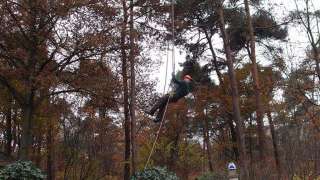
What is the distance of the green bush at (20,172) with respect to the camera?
11672 mm

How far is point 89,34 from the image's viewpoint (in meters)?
18.4

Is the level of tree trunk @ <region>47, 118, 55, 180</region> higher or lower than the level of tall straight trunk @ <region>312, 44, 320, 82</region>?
lower

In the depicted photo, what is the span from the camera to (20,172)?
1178 cm

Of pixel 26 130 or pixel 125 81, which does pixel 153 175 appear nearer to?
pixel 26 130

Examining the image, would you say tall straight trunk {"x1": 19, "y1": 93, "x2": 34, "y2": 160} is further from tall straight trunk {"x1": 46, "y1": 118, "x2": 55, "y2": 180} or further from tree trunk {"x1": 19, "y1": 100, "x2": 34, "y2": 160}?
tall straight trunk {"x1": 46, "y1": 118, "x2": 55, "y2": 180}

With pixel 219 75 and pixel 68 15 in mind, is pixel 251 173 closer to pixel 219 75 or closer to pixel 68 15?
pixel 68 15

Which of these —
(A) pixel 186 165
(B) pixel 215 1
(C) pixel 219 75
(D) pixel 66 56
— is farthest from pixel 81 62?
(A) pixel 186 165

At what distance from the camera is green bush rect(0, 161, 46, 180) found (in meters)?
11.7

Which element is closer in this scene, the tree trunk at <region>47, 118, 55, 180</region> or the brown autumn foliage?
the brown autumn foliage

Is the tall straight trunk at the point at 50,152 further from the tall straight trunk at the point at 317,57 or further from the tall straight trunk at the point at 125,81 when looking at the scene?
the tall straight trunk at the point at 317,57

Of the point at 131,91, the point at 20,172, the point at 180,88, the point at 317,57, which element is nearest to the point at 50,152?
the point at 131,91

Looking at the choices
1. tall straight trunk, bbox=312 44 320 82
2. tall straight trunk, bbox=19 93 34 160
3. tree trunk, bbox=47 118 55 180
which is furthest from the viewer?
tree trunk, bbox=47 118 55 180

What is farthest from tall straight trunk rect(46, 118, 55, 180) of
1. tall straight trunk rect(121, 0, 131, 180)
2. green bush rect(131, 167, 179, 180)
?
green bush rect(131, 167, 179, 180)

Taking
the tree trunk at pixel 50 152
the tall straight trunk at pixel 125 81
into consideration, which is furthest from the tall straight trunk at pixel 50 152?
the tall straight trunk at pixel 125 81
